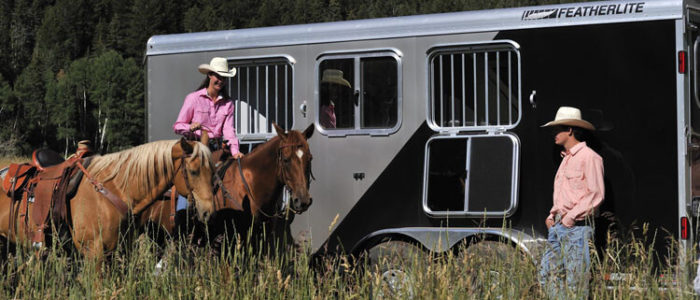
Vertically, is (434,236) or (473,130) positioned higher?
(473,130)

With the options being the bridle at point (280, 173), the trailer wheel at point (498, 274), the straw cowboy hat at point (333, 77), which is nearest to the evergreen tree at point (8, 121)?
the straw cowboy hat at point (333, 77)

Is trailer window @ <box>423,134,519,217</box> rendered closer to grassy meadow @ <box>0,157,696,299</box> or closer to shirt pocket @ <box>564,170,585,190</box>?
shirt pocket @ <box>564,170,585,190</box>

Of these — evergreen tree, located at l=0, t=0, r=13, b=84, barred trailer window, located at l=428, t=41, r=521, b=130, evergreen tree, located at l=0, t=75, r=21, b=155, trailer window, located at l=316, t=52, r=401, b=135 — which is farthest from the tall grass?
evergreen tree, located at l=0, t=0, r=13, b=84

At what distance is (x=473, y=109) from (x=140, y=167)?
2.66 m

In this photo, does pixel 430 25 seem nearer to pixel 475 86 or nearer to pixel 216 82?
pixel 475 86

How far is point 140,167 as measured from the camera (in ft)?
20.2

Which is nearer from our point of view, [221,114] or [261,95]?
[221,114]

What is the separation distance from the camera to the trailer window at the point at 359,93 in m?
7.30

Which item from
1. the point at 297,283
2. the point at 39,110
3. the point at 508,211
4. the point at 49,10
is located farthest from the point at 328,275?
the point at 49,10

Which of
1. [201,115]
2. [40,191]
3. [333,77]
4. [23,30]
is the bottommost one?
[40,191]

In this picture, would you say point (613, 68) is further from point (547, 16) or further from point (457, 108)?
point (457, 108)

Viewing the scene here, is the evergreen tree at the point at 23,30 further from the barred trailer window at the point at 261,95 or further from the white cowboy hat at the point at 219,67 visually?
the white cowboy hat at the point at 219,67

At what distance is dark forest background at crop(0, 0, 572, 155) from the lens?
101m

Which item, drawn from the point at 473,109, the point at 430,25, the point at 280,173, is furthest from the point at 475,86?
the point at 280,173
